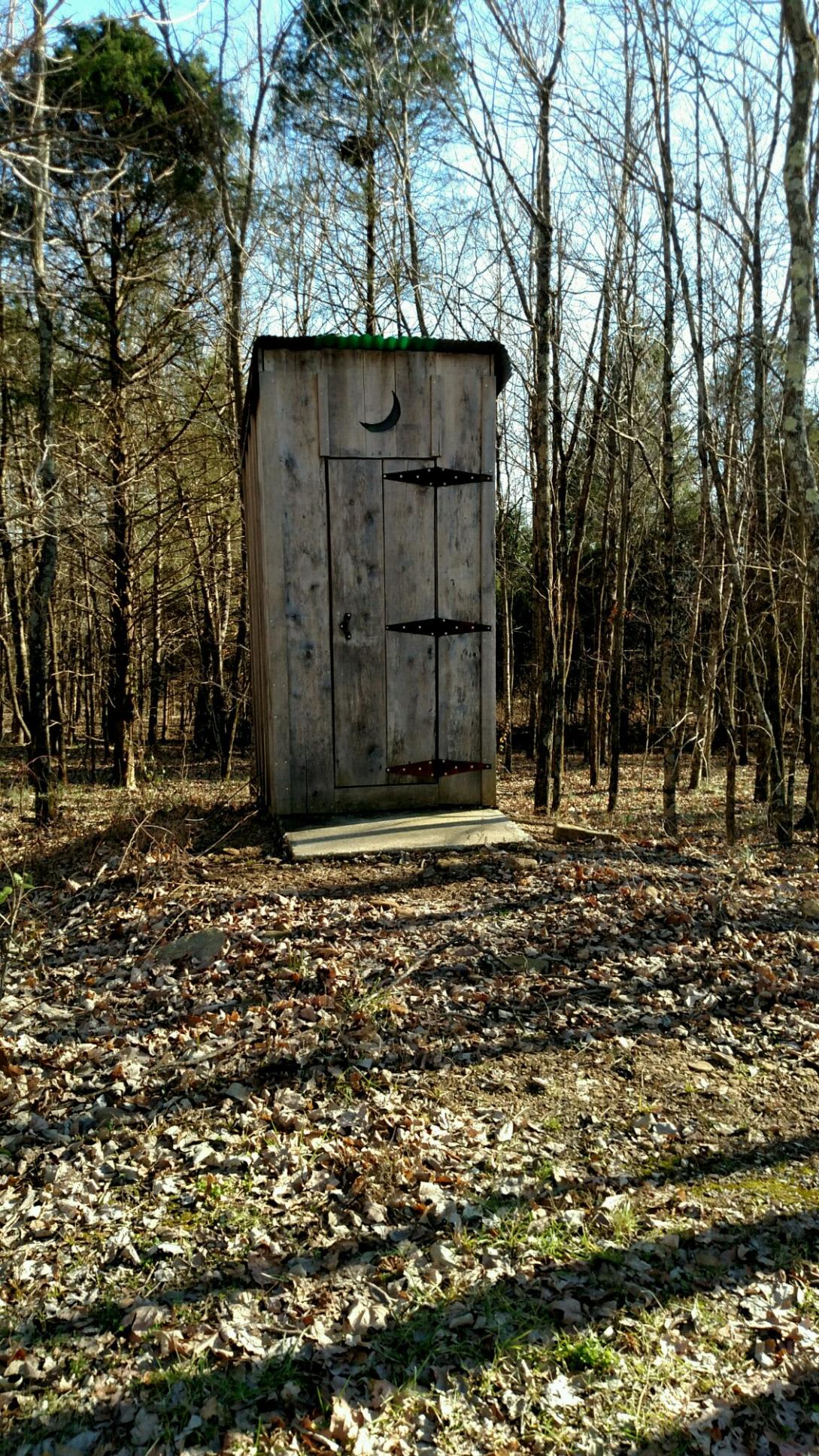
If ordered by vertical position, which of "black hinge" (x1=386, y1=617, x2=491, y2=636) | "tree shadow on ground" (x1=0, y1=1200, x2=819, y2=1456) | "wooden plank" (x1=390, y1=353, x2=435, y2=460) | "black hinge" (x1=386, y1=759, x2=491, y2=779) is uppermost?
"wooden plank" (x1=390, y1=353, x2=435, y2=460)

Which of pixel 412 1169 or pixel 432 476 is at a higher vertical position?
pixel 432 476

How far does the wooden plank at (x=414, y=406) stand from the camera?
6.04 metres

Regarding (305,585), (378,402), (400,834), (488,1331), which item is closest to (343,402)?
(378,402)

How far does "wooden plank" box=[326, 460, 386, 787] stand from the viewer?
6.03 metres

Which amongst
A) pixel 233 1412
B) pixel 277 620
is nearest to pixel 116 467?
pixel 277 620

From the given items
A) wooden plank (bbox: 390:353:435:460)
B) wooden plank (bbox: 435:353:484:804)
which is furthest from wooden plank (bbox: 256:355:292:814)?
wooden plank (bbox: 435:353:484:804)

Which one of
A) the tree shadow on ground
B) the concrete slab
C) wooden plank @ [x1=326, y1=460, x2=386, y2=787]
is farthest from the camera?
wooden plank @ [x1=326, y1=460, x2=386, y2=787]

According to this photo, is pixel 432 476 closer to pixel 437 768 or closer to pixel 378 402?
pixel 378 402

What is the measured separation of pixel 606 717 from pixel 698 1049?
53.2ft

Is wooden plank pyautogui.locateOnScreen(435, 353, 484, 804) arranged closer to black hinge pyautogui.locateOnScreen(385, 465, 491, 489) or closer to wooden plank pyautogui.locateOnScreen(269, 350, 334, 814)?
black hinge pyautogui.locateOnScreen(385, 465, 491, 489)

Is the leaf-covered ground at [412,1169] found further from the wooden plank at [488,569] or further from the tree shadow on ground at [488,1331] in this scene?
the wooden plank at [488,569]

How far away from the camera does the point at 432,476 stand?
6.07m

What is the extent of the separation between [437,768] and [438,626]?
0.93 metres

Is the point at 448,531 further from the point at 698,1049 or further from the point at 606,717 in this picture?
the point at 606,717
